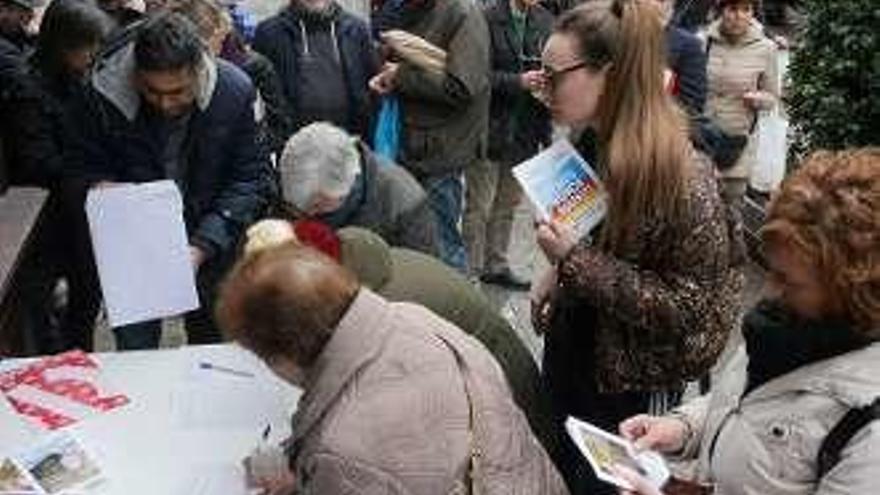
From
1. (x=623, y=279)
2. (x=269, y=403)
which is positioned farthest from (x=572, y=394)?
(x=269, y=403)

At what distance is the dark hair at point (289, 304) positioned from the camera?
7.34 feet

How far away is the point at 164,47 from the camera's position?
3631 millimetres

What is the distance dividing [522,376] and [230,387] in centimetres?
76

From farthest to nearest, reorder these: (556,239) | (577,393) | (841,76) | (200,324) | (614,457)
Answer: (841,76), (200,324), (577,393), (556,239), (614,457)

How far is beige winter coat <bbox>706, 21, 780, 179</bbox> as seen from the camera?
617cm

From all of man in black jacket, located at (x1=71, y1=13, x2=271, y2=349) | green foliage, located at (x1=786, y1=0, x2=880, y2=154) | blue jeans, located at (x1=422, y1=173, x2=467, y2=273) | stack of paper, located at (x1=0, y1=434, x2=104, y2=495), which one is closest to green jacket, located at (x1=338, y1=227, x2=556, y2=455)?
stack of paper, located at (x1=0, y1=434, x2=104, y2=495)

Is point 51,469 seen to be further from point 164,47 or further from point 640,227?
point 640,227

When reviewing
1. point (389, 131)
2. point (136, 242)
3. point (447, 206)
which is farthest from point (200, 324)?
point (447, 206)

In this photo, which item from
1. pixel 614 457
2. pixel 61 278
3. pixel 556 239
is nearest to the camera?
pixel 614 457

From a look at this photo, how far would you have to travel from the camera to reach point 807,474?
6.88 feet

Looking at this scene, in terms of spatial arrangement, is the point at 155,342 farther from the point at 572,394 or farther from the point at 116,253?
the point at 572,394

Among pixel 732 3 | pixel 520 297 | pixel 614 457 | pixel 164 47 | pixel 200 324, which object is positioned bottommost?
pixel 520 297

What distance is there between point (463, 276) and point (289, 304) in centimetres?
145

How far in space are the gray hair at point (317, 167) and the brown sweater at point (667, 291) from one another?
2.41ft
